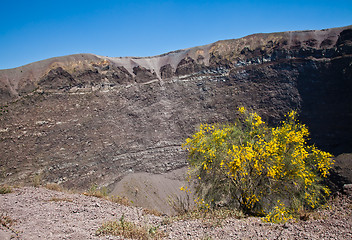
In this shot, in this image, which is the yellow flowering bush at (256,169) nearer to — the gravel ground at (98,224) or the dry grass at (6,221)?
the gravel ground at (98,224)

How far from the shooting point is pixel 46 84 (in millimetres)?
27906

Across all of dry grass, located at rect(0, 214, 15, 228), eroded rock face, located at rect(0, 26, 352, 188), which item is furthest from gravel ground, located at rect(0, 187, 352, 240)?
eroded rock face, located at rect(0, 26, 352, 188)

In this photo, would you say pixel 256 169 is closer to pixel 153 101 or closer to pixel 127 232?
pixel 127 232

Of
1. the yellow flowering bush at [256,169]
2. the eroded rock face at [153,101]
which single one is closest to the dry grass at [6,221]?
the yellow flowering bush at [256,169]

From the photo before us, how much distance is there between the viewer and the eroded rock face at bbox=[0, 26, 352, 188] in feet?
72.9

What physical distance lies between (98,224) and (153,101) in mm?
26357

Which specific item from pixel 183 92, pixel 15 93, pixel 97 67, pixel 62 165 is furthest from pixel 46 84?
pixel 183 92

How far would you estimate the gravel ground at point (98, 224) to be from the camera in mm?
4574

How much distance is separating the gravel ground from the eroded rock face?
48.7 feet

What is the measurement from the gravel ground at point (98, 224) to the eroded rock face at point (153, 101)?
48.7 ft

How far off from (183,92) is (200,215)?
26.6 metres

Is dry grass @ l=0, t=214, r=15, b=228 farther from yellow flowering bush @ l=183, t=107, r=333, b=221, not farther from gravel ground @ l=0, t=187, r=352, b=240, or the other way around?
yellow flowering bush @ l=183, t=107, r=333, b=221

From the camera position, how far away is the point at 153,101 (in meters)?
31.0

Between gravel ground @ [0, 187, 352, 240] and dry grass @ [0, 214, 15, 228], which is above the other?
dry grass @ [0, 214, 15, 228]
